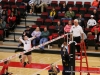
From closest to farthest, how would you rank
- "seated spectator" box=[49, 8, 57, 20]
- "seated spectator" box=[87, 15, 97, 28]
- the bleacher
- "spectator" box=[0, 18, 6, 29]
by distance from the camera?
"seated spectator" box=[87, 15, 97, 28]
the bleacher
"spectator" box=[0, 18, 6, 29]
"seated spectator" box=[49, 8, 57, 20]

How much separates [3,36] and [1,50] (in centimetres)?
120

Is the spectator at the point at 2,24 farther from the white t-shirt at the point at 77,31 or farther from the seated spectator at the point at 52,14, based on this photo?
the white t-shirt at the point at 77,31

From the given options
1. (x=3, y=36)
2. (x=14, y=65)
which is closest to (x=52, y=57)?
(x=14, y=65)

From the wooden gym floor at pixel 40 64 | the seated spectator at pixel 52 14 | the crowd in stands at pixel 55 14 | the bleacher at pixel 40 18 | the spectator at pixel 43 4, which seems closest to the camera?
the wooden gym floor at pixel 40 64

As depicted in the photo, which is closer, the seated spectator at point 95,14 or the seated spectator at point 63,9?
the seated spectator at point 95,14

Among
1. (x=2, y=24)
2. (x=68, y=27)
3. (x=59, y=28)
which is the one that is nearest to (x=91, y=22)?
(x=68, y=27)

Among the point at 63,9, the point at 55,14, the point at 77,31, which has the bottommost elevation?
the point at 77,31

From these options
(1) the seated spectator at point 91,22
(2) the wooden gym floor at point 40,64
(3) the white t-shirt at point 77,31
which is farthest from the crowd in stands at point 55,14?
(3) the white t-shirt at point 77,31

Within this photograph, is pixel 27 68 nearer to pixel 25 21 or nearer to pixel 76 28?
pixel 76 28

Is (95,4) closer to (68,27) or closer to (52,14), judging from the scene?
(52,14)

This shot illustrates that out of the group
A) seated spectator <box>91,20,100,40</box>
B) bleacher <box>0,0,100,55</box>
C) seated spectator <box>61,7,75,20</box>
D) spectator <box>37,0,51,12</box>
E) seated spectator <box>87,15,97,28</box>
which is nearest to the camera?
seated spectator <box>91,20,100,40</box>

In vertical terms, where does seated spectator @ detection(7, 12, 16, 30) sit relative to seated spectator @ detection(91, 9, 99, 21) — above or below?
below

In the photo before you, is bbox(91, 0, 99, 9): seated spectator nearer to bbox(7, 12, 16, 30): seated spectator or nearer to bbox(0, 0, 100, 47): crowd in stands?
bbox(0, 0, 100, 47): crowd in stands

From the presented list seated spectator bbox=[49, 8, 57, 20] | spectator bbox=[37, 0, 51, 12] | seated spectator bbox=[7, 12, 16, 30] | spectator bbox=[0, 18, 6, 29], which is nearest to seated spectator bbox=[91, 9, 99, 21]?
seated spectator bbox=[49, 8, 57, 20]
